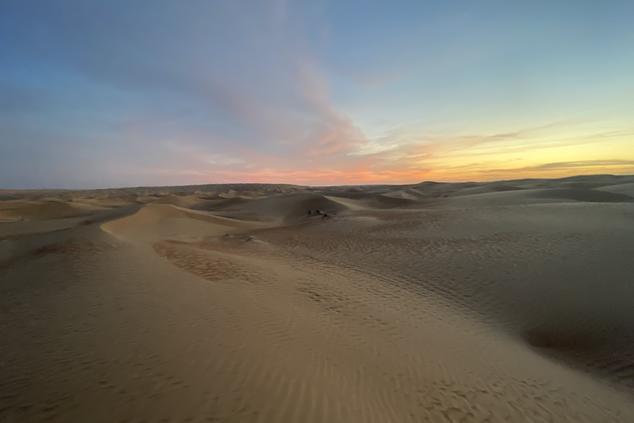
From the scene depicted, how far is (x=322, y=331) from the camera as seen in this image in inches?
279

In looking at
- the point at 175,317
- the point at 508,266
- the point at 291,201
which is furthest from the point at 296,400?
the point at 291,201

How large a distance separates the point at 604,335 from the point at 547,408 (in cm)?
421

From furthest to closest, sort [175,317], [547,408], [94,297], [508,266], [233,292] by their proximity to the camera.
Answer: [508,266], [233,292], [94,297], [175,317], [547,408]

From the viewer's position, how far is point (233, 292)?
883 centimetres

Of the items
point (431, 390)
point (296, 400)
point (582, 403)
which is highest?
point (296, 400)

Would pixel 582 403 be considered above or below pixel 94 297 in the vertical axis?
below

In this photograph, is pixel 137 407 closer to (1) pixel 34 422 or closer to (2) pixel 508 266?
(1) pixel 34 422

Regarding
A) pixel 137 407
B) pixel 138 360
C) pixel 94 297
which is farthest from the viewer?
pixel 94 297

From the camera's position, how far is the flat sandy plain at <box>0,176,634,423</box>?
14.0 feet

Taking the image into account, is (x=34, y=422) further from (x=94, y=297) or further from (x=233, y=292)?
(x=233, y=292)

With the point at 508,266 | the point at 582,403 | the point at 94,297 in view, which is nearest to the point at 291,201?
the point at 508,266

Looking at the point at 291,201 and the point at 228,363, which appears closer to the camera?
the point at 228,363

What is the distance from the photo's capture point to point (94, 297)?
24.3ft

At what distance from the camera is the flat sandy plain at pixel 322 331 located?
14.0 feet
